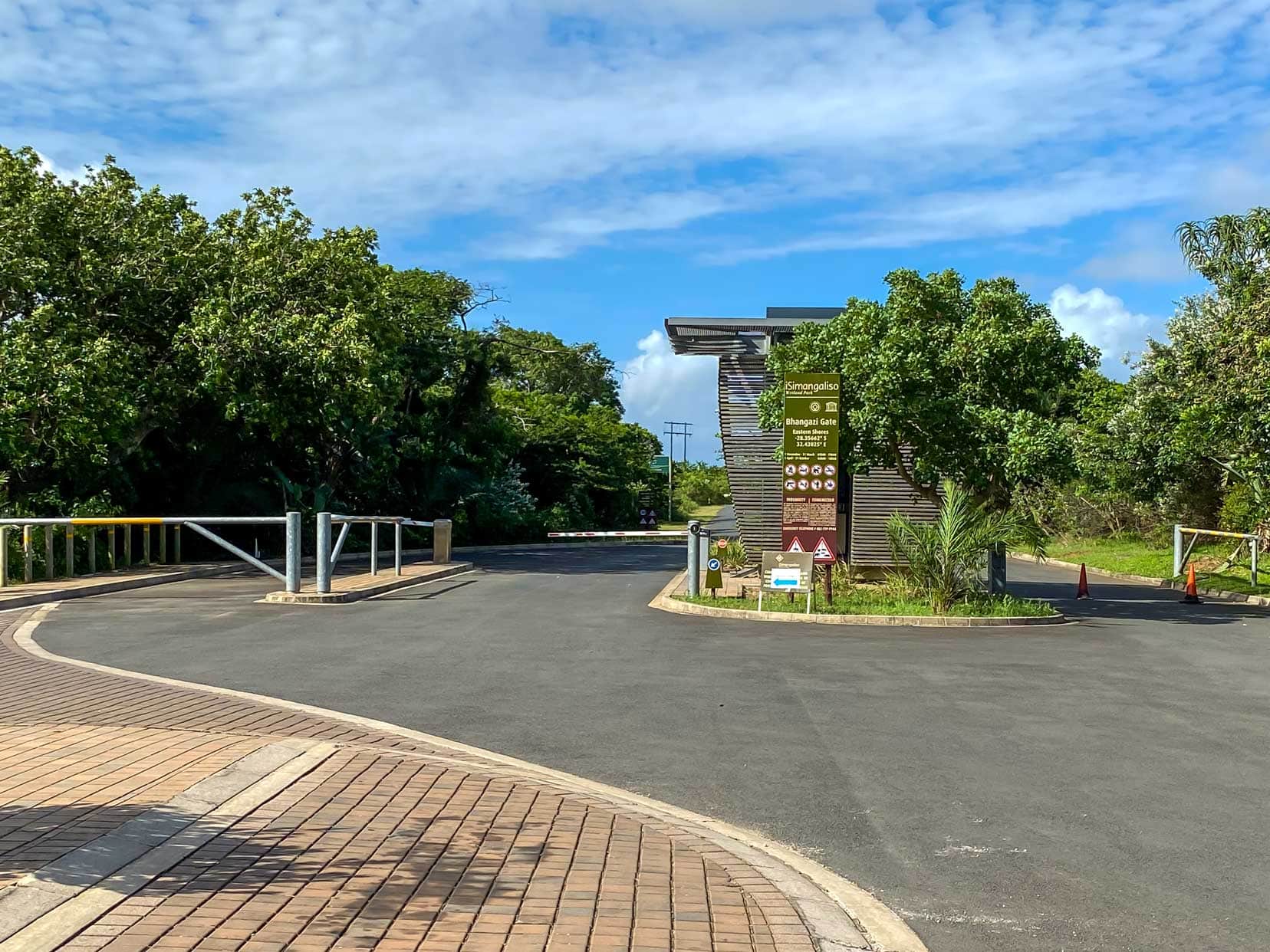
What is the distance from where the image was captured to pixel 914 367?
18.3 meters

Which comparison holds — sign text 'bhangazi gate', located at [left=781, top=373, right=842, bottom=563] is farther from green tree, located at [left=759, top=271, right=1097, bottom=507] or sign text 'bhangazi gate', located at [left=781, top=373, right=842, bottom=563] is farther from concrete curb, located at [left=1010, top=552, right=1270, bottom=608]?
concrete curb, located at [left=1010, top=552, right=1270, bottom=608]

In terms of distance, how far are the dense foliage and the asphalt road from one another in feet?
24.5

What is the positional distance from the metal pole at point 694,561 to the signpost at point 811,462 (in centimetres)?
162

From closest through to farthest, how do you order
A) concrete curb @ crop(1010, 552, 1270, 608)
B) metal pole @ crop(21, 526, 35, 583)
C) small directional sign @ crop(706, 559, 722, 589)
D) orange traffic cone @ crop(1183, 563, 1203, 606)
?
small directional sign @ crop(706, 559, 722, 589)
metal pole @ crop(21, 526, 35, 583)
orange traffic cone @ crop(1183, 563, 1203, 606)
concrete curb @ crop(1010, 552, 1270, 608)

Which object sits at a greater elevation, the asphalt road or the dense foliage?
the dense foliage

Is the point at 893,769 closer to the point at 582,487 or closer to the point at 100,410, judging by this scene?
the point at 100,410

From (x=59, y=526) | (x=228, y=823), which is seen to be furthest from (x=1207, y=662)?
(x=59, y=526)

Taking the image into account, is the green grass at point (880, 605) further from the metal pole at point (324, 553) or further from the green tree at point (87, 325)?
the green tree at point (87, 325)

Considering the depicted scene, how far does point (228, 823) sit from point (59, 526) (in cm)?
1857

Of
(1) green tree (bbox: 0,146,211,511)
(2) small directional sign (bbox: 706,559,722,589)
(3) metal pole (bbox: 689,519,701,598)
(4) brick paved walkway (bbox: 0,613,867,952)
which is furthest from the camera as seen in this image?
(1) green tree (bbox: 0,146,211,511)

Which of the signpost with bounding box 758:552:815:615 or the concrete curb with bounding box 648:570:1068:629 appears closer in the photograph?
the concrete curb with bounding box 648:570:1068:629

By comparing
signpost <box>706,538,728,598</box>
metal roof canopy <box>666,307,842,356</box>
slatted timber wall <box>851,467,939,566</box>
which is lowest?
signpost <box>706,538,728,598</box>

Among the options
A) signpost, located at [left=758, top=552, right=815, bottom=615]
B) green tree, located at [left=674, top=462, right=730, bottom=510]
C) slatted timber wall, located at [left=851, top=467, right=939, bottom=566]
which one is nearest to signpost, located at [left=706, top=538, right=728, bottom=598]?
signpost, located at [left=758, top=552, right=815, bottom=615]

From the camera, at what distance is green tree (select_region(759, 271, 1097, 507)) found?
18250mm
